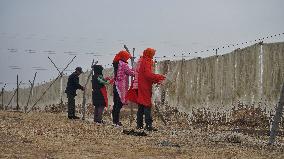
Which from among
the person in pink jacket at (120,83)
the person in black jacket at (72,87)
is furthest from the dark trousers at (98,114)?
the person in black jacket at (72,87)

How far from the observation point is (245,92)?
11.1 metres

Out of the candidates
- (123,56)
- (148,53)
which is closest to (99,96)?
(123,56)

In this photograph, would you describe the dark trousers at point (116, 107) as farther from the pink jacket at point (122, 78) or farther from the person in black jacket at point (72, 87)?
the person in black jacket at point (72, 87)

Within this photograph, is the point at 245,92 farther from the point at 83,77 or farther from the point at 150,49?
the point at 83,77

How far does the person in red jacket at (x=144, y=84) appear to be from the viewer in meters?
8.22

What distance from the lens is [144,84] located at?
834 cm

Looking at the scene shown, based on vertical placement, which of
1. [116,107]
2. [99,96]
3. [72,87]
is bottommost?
[116,107]

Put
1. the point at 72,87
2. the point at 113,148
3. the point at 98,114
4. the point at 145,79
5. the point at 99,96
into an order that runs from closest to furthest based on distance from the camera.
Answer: the point at 113,148
the point at 145,79
the point at 98,114
the point at 99,96
the point at 72,87

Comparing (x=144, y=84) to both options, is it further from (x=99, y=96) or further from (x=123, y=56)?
(x=99, y=96)

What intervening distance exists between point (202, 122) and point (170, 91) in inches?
93.0

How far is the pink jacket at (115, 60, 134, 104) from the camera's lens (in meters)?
9.20

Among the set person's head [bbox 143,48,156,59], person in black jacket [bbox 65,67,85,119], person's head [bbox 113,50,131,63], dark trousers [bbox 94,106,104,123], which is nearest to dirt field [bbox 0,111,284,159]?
person's head [bbox 143,48,156,59]

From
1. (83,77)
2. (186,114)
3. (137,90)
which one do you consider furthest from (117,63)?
(83,77)

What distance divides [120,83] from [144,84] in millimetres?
1004
